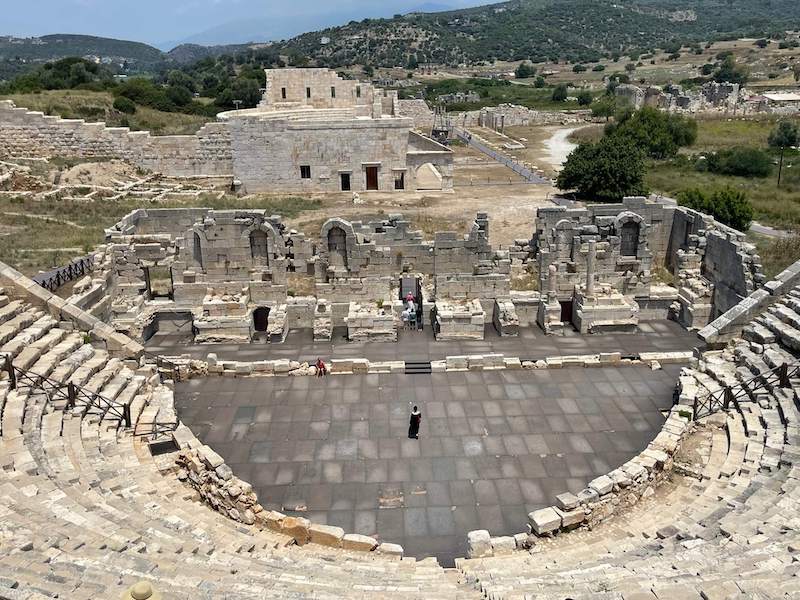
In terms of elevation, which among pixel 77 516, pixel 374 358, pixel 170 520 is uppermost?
pixel 77 516

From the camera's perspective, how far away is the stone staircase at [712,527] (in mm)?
8547

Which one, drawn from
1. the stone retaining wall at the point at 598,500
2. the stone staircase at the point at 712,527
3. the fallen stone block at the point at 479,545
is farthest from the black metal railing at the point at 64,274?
the stone staircase at the point at 712,527

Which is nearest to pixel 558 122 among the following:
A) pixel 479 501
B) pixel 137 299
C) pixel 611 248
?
pixel 611 248

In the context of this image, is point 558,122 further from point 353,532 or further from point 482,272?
point 353,532

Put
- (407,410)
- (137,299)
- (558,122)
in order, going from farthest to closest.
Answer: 1. (558,122)
2. (137,299)
3. (407,410)

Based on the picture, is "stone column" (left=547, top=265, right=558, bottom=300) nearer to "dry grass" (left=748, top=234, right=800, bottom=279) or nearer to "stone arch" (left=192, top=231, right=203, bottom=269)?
"dry grass" (left=748, top=234, right=800, bottom=279)

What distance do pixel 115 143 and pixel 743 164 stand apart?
43158 mm

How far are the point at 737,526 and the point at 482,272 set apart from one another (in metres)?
13.7

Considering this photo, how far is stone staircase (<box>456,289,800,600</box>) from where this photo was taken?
8.55 m

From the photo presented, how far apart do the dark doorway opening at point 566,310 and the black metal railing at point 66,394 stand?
14.7 meters

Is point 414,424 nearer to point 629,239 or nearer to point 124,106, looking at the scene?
point 629,239

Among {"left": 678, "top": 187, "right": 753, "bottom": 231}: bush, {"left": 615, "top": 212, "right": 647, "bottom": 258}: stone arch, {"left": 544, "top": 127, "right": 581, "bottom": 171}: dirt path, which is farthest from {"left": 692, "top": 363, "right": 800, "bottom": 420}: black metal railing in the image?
{"left": 544, "top": 127, "right": 581, "bottom": 171}: dirt path

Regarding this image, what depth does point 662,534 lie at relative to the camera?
11094 millimetres

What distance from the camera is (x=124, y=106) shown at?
189 ft
